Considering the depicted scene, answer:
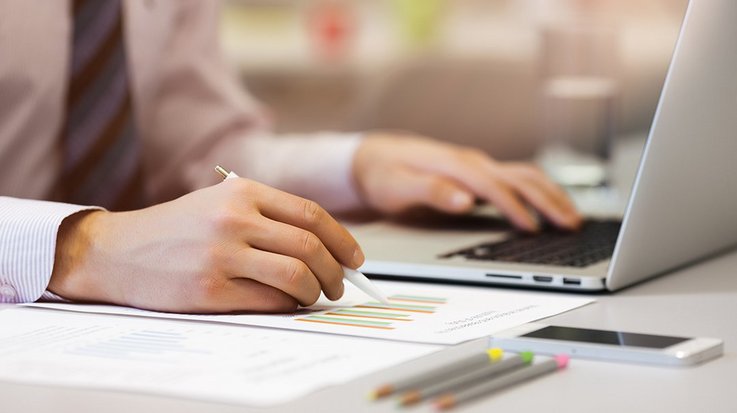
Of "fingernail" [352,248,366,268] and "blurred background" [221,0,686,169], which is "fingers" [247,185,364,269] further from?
"blurred background" [221,0,686,169]

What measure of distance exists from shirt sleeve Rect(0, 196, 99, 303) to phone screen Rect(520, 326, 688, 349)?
362 millimetres

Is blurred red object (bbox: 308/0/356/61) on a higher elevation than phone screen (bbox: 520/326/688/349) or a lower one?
higher

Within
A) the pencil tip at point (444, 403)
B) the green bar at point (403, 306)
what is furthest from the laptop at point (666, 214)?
the pencil tip at point (444, 403)

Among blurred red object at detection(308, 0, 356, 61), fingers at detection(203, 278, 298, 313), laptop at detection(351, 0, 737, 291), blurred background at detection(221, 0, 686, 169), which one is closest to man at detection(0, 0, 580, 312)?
fingers at detection(203, 278, 298, 313)

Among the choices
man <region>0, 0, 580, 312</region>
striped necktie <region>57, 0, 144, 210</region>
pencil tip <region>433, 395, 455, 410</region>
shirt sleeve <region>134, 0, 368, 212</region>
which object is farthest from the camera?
shirt sleeve <region>134, 0, 368, 212</region>

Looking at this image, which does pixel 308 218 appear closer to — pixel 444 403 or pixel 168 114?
pixel 444 403

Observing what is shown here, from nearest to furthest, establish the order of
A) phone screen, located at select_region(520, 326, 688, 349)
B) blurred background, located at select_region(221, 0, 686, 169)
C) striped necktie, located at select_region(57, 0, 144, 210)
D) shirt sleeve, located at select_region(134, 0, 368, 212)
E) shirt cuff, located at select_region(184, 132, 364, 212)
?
phone screen, located at select_region(520, 326, 688, 349)
striped necktie, located at select_region(57, 0, 144, 210)
shirt cuff, located at select_region(184, 132, 364, 212)
shirt sleeve, located at select_region(134, 0, 368, 212)
blurred background, located at select_region(221, 0, 686, 169)

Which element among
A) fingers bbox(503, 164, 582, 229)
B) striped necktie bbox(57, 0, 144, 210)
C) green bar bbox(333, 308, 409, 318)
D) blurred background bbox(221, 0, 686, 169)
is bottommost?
green bar bbox(333, 308, 409, 318)

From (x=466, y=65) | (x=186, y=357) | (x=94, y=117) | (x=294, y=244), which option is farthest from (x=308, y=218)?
(x=466, y=65)

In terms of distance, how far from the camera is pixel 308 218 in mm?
742

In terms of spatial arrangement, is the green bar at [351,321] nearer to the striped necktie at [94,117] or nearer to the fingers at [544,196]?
the fingers at [544,196]

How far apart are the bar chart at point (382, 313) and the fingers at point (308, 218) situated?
0.12 ft

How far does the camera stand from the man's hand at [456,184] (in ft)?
3.69

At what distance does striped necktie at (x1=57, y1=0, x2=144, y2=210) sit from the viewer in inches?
48.5
